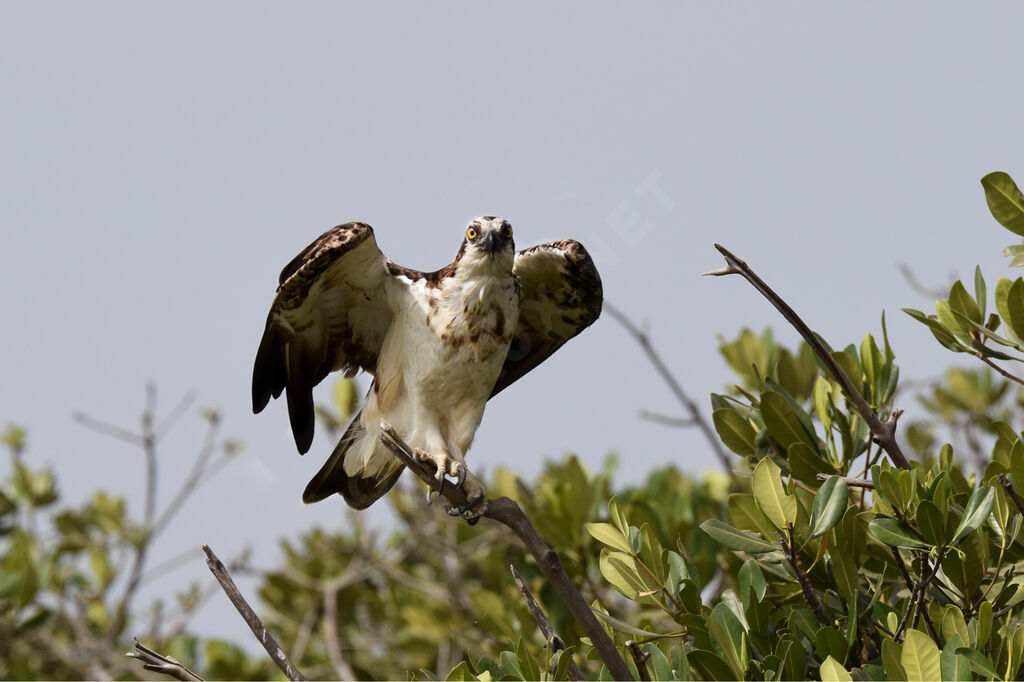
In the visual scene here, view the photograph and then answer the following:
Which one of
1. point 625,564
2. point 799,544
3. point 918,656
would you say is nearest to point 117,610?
point 625,564

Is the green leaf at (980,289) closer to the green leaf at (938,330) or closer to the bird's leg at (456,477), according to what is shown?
the green leaf at (938,330)

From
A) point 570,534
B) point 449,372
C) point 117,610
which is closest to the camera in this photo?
point 449,372

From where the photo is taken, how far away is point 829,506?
3346 mm

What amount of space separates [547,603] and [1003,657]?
2.41 metres

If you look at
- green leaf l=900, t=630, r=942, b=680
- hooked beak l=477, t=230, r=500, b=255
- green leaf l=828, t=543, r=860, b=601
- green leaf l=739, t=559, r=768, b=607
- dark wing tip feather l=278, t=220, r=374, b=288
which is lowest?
green leaf l=900, t=630, r=942, b=680

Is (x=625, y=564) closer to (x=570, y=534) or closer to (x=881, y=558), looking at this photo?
(x=881, y=558)

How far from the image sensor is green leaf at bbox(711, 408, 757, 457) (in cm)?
441

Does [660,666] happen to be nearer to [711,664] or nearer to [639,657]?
[639,657]

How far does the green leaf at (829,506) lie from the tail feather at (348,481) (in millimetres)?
2575

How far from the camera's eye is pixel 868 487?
3637 millimetres

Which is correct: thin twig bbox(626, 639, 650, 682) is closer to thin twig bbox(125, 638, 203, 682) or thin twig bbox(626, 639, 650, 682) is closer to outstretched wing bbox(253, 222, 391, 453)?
thin twig bbox(125, 638, 203, 682)

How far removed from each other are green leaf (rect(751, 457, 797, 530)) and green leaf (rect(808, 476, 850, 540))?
7 cm

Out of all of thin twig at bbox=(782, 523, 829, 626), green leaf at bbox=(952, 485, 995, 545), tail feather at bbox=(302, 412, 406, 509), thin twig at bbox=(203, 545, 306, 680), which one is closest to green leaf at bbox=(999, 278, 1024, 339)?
green leaf at bbox=(952, 485, 995, 545)

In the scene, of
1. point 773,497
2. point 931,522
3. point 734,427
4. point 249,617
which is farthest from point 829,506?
point 249,617
